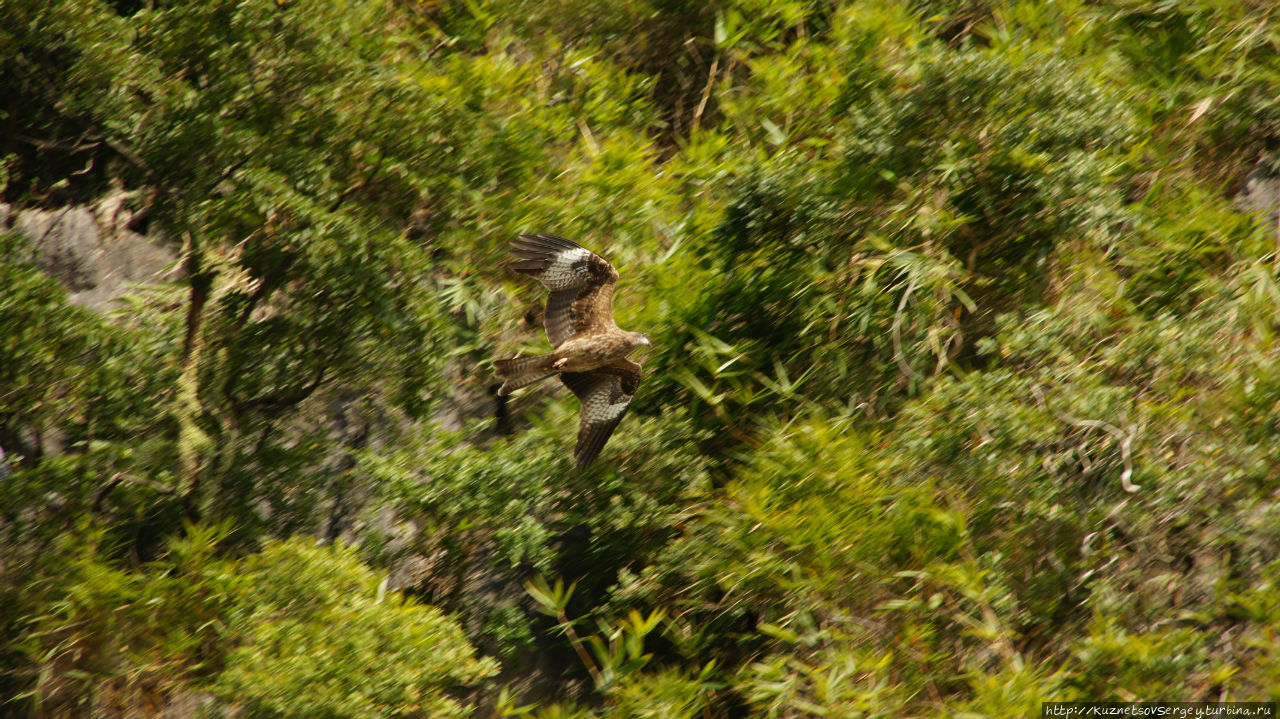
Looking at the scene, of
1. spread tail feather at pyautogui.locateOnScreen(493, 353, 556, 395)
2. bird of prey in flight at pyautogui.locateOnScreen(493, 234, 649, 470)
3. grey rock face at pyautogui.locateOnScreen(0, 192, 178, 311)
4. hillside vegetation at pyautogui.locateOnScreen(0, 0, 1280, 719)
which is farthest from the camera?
grey rock face at pyautogui.locateOnScreen(0, 192, 178, 311)

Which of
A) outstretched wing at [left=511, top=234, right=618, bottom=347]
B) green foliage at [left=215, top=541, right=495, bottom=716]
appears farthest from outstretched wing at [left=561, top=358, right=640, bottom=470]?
green foliage at [left=215, top=541, right=495, bottom=716]

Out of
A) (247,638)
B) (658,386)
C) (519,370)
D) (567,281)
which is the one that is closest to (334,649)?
(247,638)

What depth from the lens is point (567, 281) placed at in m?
5.66

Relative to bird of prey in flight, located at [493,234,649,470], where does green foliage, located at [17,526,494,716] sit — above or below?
below

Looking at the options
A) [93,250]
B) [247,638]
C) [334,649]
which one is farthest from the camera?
[93,250]

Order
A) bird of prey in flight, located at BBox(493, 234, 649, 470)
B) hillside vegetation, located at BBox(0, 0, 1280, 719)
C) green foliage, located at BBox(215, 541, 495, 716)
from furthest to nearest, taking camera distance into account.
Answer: bird of prey in flight, located at BBox(493, 234, 649, 470) → hillside vegetation, located at BBox(0, 0, 1280, 719) → green foliage, located at BBox(215, 541, 495, 716)

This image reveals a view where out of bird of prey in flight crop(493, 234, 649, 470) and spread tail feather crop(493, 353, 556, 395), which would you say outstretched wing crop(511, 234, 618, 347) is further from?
spread tail feather crop(493, 353, 556, 395)

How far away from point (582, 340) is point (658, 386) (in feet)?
3.00

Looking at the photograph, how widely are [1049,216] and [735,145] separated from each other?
2.03 m

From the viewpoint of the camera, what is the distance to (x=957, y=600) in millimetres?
5332

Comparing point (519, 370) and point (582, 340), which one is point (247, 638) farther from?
point (582, 340)

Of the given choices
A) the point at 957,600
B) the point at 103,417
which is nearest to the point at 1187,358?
the point at 957,600

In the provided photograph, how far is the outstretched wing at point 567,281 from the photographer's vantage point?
220 inches

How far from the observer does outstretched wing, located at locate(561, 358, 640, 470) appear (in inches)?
223
